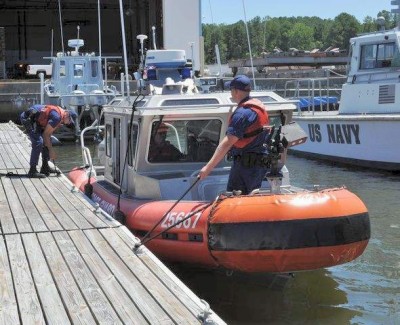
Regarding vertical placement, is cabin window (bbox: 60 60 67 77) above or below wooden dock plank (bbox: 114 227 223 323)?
above

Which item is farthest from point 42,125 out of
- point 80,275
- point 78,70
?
point 78,70

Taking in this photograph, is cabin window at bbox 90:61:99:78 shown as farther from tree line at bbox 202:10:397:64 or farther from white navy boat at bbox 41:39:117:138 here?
tree line at bbox 202:10:397:64

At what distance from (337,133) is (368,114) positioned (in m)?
0.91

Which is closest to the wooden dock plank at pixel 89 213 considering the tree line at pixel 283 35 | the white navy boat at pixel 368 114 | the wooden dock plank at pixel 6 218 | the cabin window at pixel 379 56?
the wooden dock plank at pixel 6 218

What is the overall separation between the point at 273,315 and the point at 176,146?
232 cm

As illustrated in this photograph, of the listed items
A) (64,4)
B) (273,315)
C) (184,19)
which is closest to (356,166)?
(273,315)

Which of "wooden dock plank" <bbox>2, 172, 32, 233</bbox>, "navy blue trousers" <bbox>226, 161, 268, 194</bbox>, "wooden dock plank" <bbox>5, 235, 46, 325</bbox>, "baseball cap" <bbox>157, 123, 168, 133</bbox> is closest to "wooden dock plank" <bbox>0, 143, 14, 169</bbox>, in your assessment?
"wooden dock plank" <bbox>2, 172, 32, 233</bbox>

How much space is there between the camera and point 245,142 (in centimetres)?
659

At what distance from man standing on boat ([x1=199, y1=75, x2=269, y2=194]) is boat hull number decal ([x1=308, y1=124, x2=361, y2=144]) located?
901 centimetres

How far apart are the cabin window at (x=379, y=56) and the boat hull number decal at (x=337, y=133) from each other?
5.12 feet

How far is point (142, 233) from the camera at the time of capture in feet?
23.8

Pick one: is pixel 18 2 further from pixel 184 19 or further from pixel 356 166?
pixel 356 166

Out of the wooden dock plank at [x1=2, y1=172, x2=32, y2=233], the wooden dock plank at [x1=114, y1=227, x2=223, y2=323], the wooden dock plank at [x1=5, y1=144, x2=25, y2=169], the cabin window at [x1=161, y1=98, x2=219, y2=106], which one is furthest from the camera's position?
the wooden dock plank at [x1=5, y1=144, x2=25, y2=169]

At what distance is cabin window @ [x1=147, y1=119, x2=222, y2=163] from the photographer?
775cm
